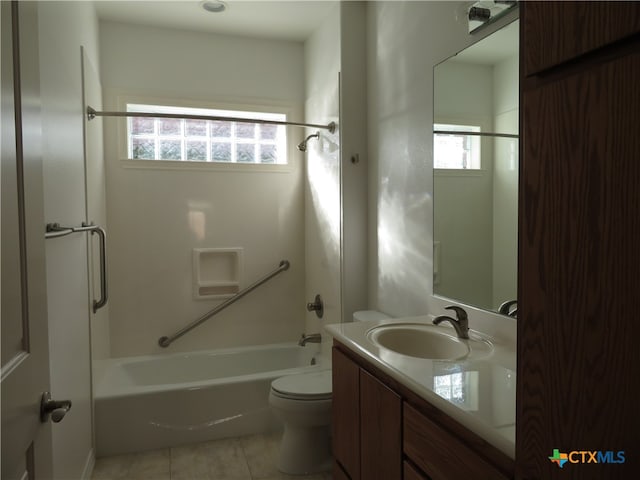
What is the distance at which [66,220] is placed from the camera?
1.90 m

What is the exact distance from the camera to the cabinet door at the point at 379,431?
1.38 metres

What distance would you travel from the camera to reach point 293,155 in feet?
11.5

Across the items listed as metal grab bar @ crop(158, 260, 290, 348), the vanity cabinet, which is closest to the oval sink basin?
the vanity cabinet

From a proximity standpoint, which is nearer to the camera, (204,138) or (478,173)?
(478,173)

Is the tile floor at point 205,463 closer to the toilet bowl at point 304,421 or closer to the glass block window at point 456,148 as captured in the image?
the toilet bowl at point 304,421

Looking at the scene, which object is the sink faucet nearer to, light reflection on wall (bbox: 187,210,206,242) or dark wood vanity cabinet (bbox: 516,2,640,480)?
dark wood vanity cabinet (bbox: 516,2,640,480)

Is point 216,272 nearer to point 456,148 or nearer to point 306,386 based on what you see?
point 306,386

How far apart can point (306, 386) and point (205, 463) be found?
0.71 meters

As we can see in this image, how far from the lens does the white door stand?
0.75m

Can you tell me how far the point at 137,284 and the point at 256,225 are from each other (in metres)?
0.97

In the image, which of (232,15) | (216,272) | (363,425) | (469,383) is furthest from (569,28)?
(216,272)

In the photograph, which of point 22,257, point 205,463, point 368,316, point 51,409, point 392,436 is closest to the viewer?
point 22,257

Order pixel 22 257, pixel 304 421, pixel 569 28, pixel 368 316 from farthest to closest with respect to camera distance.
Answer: pixel 368 316 → pixel 304 421 → pixel 22 257 → pixel 569 28

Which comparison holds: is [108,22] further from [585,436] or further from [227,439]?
[585,436]
